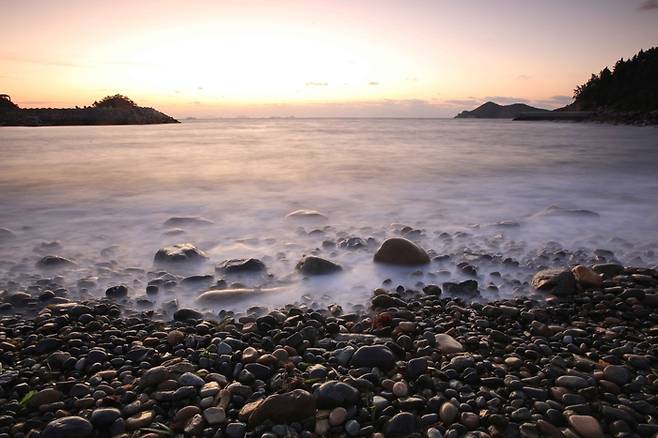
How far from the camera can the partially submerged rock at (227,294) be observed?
3.81m

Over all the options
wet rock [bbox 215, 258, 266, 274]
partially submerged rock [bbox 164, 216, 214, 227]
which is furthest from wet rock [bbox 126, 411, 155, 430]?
partially submerged rock [bbox 164, 216, 214, 227]

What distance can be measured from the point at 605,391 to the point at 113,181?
11151mm

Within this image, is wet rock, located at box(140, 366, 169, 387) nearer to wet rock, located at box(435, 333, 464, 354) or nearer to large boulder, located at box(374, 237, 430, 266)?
wet rock, located at box(435, 333, 464, 354)

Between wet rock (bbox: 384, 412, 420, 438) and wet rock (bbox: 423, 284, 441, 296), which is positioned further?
wet rock (bbox: 423, 284, 441, 296)

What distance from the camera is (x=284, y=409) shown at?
215 cm

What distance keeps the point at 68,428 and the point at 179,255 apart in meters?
2.88

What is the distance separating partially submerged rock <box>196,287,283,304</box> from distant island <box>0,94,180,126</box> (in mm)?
53394

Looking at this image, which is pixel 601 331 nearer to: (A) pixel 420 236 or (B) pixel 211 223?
(A) pixel 420 236

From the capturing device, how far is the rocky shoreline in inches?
82.8

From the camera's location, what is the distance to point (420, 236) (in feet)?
18.8

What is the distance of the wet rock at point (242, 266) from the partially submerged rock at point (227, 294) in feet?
1.62

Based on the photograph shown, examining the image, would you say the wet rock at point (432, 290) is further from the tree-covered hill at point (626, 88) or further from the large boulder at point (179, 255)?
the tree-covered hill at point (626, 88)

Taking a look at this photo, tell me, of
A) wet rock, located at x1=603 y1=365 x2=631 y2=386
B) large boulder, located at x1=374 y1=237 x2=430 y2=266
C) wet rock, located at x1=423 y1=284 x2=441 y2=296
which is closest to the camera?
wet rock, located at x1=603 y1=365 x2=631 y2=386

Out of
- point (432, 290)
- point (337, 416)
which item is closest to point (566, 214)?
point (432, 290)
